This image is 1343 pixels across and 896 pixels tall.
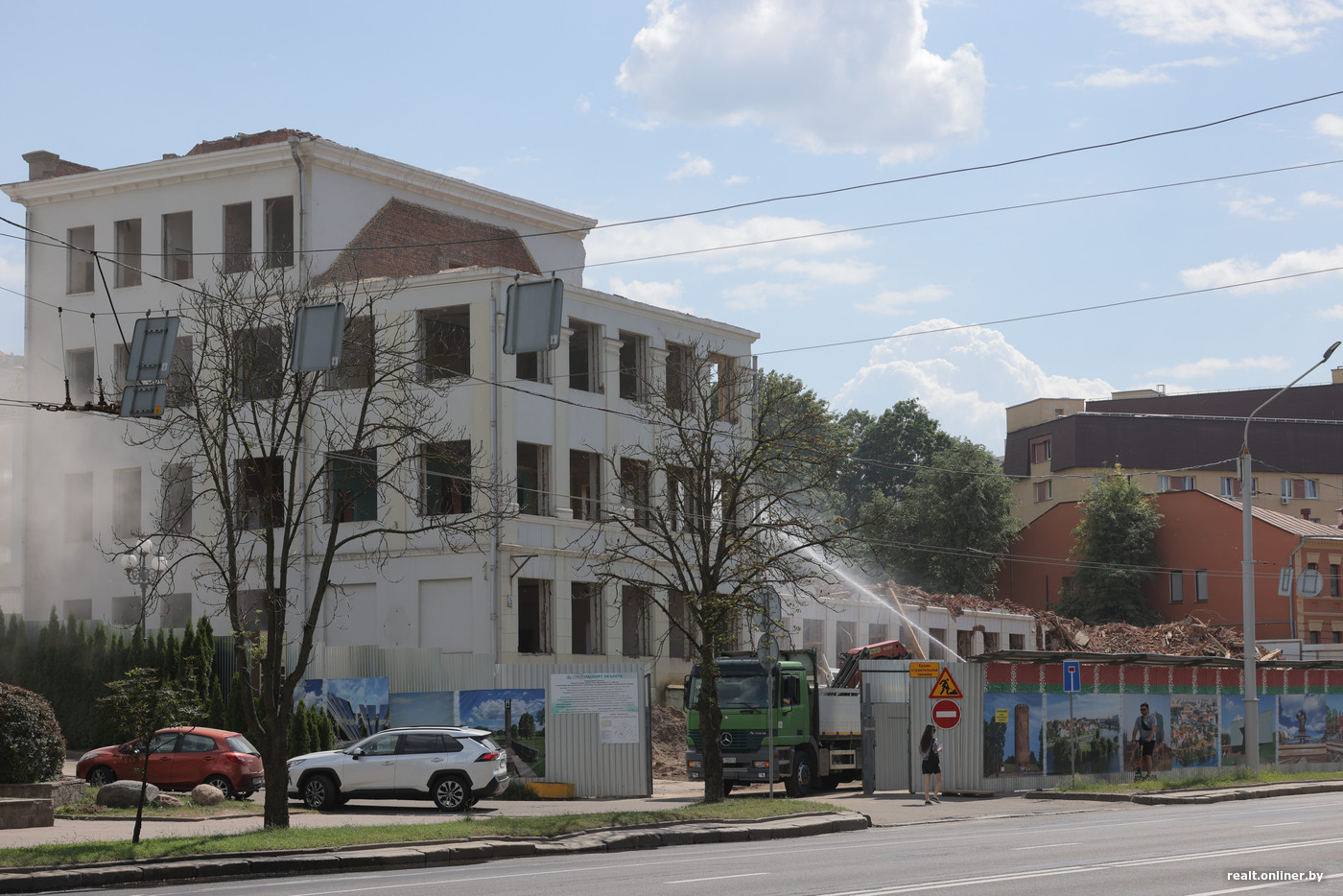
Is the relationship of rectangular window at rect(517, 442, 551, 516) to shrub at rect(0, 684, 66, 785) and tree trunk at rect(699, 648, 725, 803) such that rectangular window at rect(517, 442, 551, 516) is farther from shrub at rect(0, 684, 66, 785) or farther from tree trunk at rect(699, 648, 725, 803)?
shrub at rect(0, 684, 66, 785)

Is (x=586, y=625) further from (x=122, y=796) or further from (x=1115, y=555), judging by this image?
(x=1115, y=555)

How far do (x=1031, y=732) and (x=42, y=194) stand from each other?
38.1m

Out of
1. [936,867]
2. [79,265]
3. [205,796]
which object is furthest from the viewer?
[79,265]

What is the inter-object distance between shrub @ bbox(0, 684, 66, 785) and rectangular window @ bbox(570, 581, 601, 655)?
900 inches

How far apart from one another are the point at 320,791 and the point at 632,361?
78.7 feet

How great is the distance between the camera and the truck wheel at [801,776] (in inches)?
1261

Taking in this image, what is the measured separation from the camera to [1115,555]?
77.2m

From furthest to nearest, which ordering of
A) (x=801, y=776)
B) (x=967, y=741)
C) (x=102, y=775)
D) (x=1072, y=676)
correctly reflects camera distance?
(x=967, y=741), (x=801, y=776), (x=1072, y=676), (x=102, y=775)

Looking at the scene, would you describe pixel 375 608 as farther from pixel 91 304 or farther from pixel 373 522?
pixel 91 304

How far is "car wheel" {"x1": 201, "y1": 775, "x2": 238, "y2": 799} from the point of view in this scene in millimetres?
27969

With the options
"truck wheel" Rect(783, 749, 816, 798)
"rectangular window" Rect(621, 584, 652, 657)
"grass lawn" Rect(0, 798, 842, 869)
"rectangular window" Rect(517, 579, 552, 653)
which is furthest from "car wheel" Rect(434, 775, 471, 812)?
"rectangular window" Rect(621, 584, 652, 657)

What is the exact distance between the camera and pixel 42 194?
166 ft

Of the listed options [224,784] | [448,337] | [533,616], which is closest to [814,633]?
[533,616]

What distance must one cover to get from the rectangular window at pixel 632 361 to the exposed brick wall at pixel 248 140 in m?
12.0
